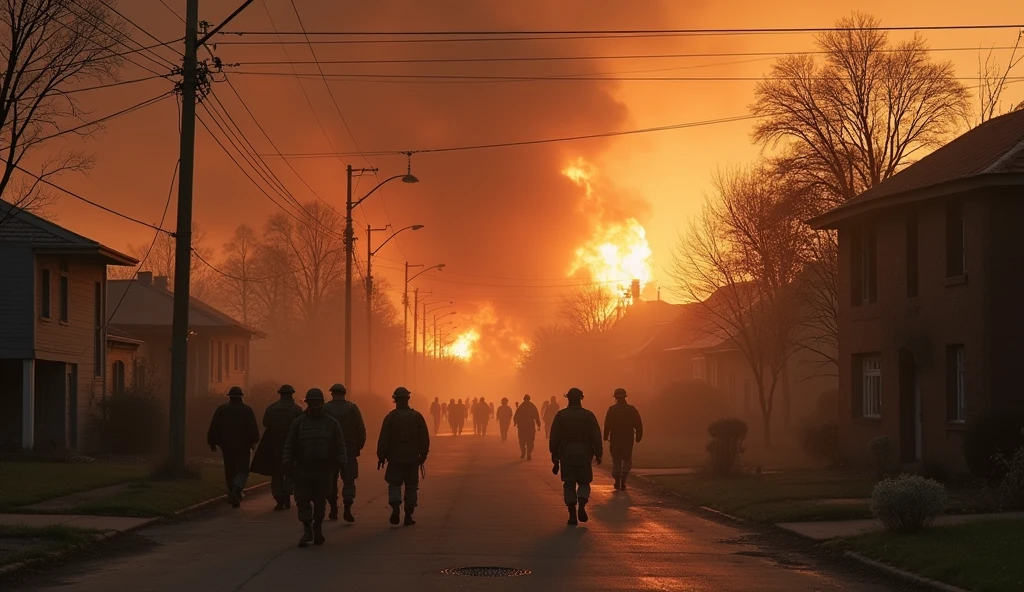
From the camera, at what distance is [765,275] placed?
43.6 m

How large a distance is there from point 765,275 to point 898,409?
16438mm

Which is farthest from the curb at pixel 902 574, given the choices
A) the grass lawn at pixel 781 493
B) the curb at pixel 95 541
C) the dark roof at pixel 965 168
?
the dark roof at pixel 965 168

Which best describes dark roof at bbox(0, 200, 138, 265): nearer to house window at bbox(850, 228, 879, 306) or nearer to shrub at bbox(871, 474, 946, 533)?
house window at bbox(850, 228, 879, 306)

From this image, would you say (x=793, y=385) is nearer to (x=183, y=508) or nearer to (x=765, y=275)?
(x=765, y=275)

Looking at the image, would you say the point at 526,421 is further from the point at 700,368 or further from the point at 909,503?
the point at 700,368

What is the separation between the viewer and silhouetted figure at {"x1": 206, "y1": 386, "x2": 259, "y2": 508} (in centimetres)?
2088

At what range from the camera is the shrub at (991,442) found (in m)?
22.8

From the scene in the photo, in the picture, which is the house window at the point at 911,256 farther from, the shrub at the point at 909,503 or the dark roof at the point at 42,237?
the dark roof at the point at 42,237

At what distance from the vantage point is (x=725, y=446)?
26875mm

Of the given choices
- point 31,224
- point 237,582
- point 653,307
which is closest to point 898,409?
point 237,582

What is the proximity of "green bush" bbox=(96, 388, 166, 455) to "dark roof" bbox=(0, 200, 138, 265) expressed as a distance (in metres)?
6.04

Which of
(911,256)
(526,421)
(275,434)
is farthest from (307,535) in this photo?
(526,421)

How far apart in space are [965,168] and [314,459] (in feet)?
50.7

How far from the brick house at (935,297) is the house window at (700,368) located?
36.8 metres
